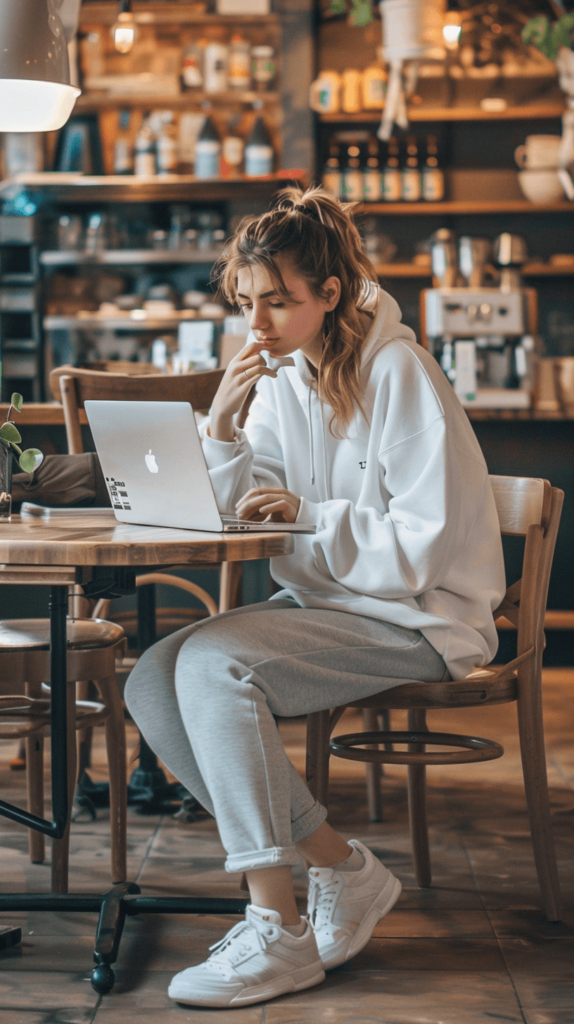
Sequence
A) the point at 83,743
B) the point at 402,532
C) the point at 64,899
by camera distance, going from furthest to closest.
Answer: the point at 83,743
the point at 64,899
the point at 402,532

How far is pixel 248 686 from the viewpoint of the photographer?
164cm

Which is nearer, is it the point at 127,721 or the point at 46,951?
the point at 46,951

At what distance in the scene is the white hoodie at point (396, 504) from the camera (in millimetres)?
1771

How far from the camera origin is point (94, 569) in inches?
59.6

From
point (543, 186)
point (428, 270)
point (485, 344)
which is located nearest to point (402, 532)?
point (485, 344)

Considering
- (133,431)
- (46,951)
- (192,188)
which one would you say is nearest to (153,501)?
(133,431)

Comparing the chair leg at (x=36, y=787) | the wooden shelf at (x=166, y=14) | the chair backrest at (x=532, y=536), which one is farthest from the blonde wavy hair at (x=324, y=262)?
the wooden shelf at (x=166, y=14)

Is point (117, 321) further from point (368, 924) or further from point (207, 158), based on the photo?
point (368, 924)

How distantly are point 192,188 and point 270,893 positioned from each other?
443cm

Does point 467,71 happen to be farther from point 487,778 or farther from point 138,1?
point 487,778

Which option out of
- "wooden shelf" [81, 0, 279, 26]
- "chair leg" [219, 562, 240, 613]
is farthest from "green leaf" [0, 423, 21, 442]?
"wooden shelf" [81, 0, 279, 26]

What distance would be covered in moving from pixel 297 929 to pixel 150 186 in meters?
4.47

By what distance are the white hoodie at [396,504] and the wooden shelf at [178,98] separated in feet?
12.9

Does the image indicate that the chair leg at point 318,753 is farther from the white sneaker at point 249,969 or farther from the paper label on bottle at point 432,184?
the paper label on bottle at point 432,184
